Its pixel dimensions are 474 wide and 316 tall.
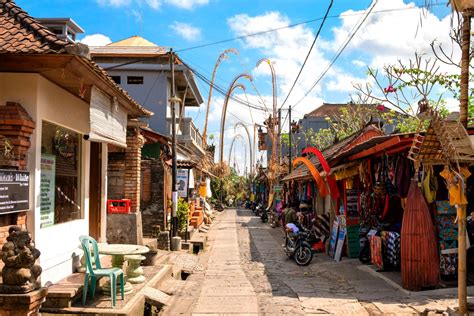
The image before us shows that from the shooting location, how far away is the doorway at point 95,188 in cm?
990

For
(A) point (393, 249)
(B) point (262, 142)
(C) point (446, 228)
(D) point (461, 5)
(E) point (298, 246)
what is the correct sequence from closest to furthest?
(D) point (461, 5) → (C) point (446, 228) → (A) point (393, 249) → (E) point (298, 246) → (B) point (262, 142)

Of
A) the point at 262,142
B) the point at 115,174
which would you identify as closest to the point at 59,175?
the point at 115,174

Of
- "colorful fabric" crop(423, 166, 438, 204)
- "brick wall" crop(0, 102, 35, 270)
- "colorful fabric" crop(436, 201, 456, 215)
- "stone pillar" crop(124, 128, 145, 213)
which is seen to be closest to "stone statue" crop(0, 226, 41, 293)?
"brick wall" crop(0, 102, 35, 270)

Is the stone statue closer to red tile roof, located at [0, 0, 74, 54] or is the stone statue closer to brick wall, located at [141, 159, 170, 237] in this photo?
red tile roof, located at [0, 0, 74, 54]

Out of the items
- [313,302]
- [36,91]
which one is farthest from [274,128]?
[36,91]

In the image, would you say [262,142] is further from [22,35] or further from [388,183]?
[22,35]

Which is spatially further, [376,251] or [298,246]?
[298,246]

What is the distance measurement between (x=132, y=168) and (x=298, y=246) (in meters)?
4.97

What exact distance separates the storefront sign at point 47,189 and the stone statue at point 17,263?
5.27ft

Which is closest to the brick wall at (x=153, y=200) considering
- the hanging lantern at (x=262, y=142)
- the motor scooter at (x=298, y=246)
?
the motor scooter at (x=298, y=246)

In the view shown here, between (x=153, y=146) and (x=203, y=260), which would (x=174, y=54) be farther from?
(x=203, y=260)

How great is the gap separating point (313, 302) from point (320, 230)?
735 cm

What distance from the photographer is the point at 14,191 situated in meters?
5.47

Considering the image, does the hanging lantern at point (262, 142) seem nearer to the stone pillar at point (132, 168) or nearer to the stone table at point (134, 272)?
the stone pillar at point (132, 168)
